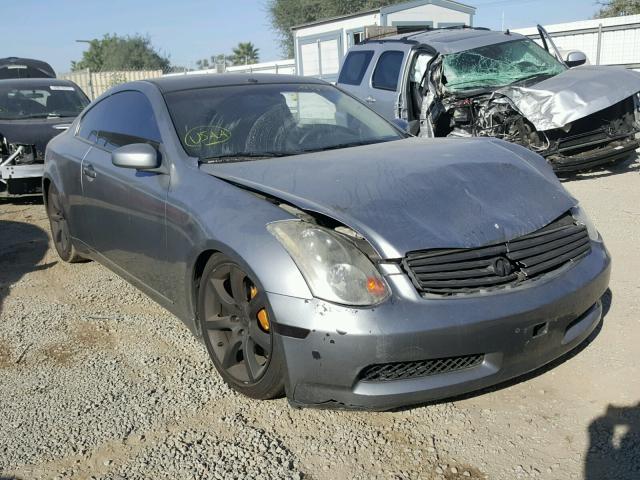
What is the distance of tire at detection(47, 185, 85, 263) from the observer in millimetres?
5375

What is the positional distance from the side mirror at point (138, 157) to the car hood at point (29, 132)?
490 centimetres

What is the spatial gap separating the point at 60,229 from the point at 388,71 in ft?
17.2

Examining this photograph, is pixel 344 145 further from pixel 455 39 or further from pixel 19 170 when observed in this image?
pixel 19 170

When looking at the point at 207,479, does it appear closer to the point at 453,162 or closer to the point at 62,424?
the point at 62,424

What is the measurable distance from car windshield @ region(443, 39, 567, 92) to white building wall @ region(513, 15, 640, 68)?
638 cm

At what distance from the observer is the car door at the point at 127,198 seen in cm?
373

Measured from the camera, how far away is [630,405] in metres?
3.00

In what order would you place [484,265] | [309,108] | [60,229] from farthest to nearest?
[60,229], [309,108], [484,265]

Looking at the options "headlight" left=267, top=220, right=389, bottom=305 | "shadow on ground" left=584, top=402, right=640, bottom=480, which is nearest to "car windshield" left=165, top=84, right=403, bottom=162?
"headlight" left=267, top=220, right=389, bottom=305

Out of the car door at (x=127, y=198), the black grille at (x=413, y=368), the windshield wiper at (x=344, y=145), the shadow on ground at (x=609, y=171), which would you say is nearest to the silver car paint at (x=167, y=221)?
the car door at (x=127, y=198)

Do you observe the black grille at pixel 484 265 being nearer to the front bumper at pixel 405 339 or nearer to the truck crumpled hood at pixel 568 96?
the front bumper at pixel 405 339

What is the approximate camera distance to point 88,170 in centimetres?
460

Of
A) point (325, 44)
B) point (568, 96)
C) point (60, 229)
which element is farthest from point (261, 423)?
point (325, 44)

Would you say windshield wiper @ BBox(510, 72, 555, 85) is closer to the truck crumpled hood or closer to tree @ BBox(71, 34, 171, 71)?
the truck crumpled hood
